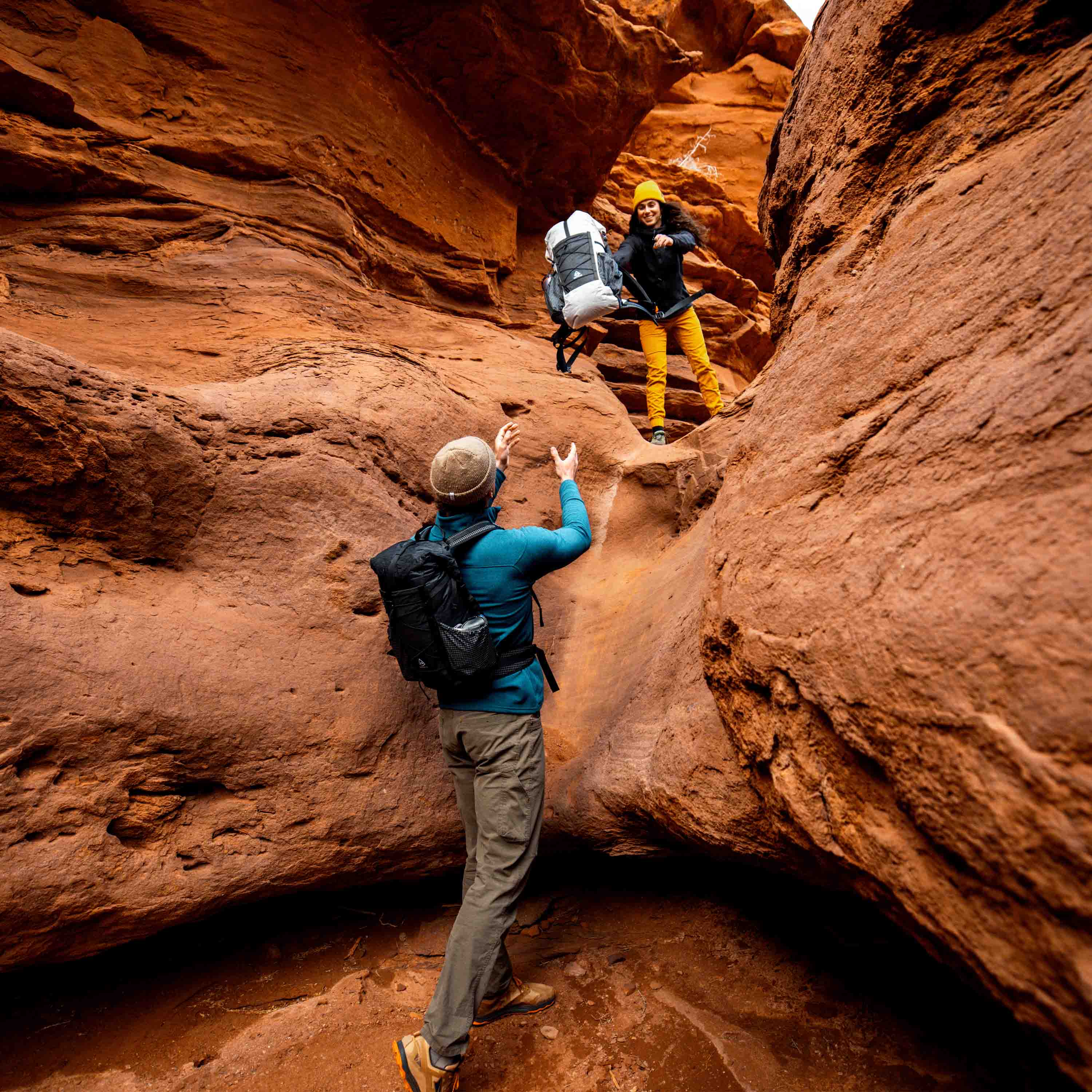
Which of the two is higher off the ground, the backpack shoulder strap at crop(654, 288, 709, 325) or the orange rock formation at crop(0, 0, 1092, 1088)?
the backpack shoulder strap at crop(654, 288, 709, 325)

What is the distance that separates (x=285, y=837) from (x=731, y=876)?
8.38 ft

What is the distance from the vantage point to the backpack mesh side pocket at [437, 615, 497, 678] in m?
3.21

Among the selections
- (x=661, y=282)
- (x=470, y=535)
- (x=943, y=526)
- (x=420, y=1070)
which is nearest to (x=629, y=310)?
(x=661, y=282)

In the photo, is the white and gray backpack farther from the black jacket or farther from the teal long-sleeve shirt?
the teal long-sleeve shirt

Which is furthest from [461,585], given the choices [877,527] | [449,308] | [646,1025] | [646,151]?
[646,151]

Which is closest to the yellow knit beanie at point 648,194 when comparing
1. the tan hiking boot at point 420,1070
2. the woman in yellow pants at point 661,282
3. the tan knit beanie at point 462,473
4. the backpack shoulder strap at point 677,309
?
the woman in yellow pants at point 661,282

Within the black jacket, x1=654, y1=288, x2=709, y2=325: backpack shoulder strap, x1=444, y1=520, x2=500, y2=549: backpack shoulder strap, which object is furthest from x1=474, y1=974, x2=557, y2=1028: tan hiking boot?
the black jacket

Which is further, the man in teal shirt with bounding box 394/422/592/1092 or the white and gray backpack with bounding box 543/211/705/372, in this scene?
the white and gray backpack with bounding box 543/211/705/372

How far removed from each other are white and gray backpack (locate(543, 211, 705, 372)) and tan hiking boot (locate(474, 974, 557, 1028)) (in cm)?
505

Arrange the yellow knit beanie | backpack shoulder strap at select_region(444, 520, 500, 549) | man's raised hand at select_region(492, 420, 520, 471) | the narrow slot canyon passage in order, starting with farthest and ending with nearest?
the yellow knit beanie
man's raised hand at select_region(492, 420, 520, 471)
backpack shoulder strap at select_region(444, 520, 500, 549)
the narrow slot canyon passage

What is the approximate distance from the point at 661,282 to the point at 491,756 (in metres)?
5.74

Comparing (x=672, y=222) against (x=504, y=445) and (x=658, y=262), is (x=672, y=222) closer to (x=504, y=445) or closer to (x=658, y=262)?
(x=658, y=262)

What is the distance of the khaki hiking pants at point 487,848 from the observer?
3016mm

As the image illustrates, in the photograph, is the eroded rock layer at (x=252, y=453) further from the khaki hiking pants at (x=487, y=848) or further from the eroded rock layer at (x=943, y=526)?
the eroded rock layer at (x=943, y=526)
